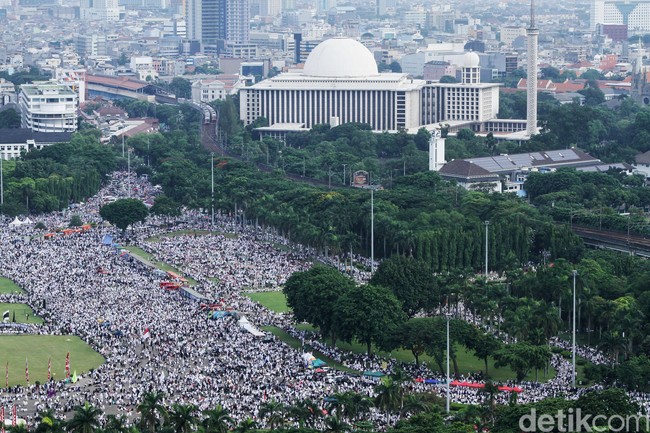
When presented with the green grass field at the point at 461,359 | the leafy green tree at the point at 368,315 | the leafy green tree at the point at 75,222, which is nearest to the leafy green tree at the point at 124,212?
the leafy green tree at the point at 75,222

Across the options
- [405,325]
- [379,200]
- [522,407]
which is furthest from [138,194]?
[522,407]

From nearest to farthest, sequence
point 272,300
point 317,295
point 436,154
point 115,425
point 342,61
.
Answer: point 115,425 < point 317,295 < point 272,300 < point 436,154 < point 342,61

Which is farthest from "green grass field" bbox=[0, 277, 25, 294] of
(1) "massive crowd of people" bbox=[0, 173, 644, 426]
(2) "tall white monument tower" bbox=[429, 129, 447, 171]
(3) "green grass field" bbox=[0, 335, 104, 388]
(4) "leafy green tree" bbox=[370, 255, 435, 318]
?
(2) "tall white monument tower" bbox=[429, 129, 447, 171]

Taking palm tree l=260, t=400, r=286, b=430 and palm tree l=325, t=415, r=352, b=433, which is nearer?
palm tree l=325, t=415, r=352, b=433

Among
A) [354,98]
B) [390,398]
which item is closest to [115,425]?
[390,398]

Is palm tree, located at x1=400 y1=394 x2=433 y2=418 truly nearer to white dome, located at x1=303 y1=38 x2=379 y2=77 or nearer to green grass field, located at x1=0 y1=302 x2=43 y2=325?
green grass field, located at x1=0 y1=302 x2=43 y2=325

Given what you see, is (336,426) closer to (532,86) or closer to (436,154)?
(436,154)
